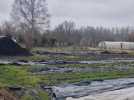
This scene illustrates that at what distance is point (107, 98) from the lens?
6410 millimetres

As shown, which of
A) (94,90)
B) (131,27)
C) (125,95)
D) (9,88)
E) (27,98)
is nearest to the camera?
(125,95)

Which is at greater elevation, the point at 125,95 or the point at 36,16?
the point at 36,16

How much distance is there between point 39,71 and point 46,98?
18.6 feet

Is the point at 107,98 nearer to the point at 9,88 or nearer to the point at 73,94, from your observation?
the point at 73,94

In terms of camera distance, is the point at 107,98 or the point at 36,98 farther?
the point at 36,98

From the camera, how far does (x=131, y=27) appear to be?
356 feet

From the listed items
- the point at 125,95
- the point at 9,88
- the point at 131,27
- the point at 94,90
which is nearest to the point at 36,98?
the point at 9,88

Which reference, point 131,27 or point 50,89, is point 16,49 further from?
point 131,27

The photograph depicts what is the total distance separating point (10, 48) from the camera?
72.7ft

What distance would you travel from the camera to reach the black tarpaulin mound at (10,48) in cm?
2188

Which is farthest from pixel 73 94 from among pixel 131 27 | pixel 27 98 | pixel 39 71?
pixel 131 27

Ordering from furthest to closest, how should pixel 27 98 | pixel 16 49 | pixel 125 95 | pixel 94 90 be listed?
pixel 16 49
pixel 94 90
pixel 27 98
pixel 125 95

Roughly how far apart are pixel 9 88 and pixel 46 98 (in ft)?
3.64

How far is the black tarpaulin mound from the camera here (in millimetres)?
21875
